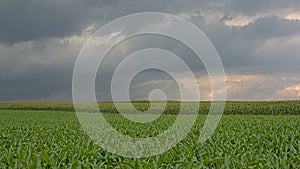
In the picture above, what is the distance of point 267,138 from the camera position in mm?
12414

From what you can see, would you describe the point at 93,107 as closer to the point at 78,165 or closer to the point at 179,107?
the point at 179,107

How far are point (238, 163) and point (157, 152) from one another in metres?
2.37

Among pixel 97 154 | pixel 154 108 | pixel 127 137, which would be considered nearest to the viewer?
pixel 97 154

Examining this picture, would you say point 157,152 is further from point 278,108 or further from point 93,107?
point 93,107

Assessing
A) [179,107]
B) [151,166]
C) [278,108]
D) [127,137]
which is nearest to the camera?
[151,166]

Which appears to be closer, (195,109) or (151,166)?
(151,166)

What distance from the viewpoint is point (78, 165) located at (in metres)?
6.11

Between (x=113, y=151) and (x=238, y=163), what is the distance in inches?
113

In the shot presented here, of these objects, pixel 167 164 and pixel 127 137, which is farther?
pixel 127 137

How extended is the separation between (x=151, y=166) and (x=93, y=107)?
43459 mm

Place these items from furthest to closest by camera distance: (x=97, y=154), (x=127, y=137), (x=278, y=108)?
(x=278, y=108) < (x=127, y=137) < (x=97, y=154)

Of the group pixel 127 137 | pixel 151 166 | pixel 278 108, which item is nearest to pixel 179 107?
pixel 278 108

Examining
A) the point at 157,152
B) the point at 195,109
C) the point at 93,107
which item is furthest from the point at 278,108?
the point at 157,152

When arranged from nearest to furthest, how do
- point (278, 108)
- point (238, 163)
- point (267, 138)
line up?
point (238, 163), point (267, 138), point (278, 108)
